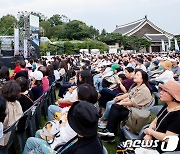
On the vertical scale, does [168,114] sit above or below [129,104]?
above

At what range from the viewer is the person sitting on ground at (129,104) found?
429 centimetres

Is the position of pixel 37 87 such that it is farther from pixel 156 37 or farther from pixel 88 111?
pixel 156 37

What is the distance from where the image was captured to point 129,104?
436 centimetres

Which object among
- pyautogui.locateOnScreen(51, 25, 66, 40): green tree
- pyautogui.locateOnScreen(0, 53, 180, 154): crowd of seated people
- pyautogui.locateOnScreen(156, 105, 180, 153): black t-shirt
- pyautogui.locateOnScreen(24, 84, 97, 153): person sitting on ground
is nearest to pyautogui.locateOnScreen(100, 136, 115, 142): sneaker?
pyautogui.locateOnScreen(0, 53, 180, 154): crowd of seated people

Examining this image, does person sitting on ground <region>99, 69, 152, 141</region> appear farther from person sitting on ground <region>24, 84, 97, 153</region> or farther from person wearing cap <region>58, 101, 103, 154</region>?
person wearing cap <region>58, 101, 103, 154</region>

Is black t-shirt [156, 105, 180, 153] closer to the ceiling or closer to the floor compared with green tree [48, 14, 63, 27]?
closer to the floor

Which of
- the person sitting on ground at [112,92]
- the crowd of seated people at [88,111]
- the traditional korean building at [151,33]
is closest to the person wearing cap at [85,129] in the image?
the crowd of seated people at [88,111]

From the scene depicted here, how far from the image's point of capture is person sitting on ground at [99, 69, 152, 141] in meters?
4.29

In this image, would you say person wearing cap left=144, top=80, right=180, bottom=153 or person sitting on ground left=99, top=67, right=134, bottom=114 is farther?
person sitting on ground left=99, top=67, right=134, bottom=114

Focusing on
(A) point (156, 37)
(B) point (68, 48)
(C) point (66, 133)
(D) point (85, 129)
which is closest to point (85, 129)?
(D) point (85, 129)

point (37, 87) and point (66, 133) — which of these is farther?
point (37, 87)

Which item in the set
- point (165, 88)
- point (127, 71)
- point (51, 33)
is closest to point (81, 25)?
point (51, 33)

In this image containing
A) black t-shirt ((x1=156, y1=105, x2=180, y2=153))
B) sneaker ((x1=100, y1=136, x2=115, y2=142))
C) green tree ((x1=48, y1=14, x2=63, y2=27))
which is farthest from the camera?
green tree ((x1=48, y1=14, x2=63, y2=27))

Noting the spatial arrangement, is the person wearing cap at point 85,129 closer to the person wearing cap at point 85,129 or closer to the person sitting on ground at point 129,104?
the person wearing cap at point 85,129
